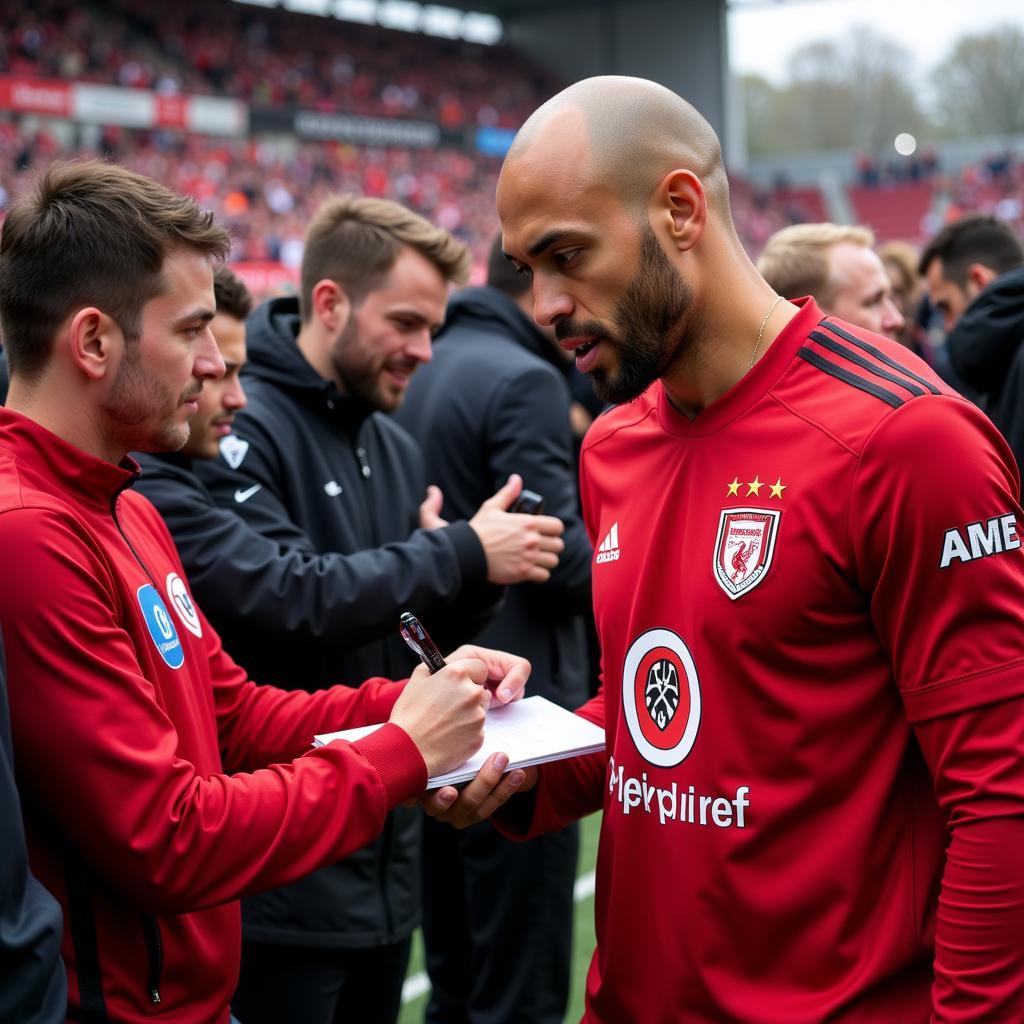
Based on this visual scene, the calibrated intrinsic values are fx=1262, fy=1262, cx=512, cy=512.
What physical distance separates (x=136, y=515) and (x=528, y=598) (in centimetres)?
180

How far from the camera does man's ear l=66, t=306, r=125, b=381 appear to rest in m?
1.84

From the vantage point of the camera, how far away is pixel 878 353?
173cm

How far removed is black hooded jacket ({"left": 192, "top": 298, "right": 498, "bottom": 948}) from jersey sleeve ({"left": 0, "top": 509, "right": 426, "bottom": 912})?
96 cm

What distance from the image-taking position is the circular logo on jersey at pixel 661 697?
5.80ft

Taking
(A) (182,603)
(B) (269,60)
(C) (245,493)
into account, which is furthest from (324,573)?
(B) (269,60)

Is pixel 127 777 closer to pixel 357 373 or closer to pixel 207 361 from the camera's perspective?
pixel 207 361

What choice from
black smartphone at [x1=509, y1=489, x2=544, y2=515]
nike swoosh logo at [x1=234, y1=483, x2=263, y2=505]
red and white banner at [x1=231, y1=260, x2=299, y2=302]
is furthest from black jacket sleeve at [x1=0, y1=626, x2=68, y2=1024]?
red and white banner at [x1=231, y1=260, x2=299, y2=302]

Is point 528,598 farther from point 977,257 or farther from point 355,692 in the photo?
point 977,257

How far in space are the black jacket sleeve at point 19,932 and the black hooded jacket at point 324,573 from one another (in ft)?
4.09

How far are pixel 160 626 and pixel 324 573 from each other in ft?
2.83

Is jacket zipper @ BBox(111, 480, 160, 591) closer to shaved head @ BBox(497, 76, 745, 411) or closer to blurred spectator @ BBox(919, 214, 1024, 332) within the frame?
shaved head @ BBox(497, 76, 745, 411)

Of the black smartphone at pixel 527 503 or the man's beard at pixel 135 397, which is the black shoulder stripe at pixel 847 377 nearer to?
the man's beard at pixel 135 397

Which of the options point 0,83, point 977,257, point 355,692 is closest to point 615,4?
point 0,83

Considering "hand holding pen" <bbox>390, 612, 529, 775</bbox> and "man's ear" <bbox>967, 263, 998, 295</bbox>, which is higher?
"man's ear" <bbox>967, 263, 998, 295</bbox>
